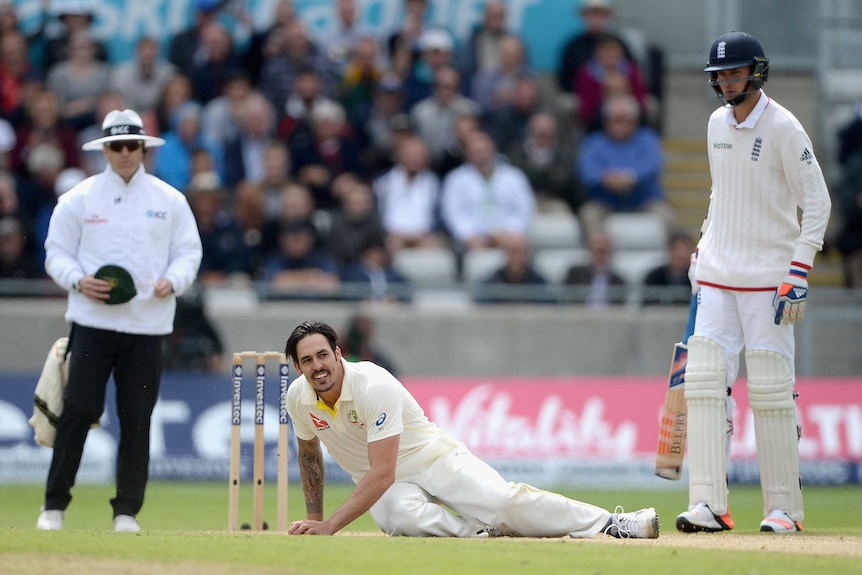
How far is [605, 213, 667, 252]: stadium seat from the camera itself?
17.1 metres

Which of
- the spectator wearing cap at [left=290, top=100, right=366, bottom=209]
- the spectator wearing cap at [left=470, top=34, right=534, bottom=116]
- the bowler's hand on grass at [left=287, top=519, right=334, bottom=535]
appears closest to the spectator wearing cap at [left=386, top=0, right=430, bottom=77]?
the spectator wearing cap at [left=470, top=34, right=534, bottom=116]

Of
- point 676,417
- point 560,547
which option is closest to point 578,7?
point 676,417

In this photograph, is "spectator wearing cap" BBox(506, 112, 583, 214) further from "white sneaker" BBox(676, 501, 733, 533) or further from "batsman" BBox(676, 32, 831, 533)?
"white sneaker" BBox(676, 501, 733, 533)

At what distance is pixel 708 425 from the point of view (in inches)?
336

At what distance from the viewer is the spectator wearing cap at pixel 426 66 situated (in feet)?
58.3

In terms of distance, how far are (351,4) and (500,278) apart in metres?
4.39

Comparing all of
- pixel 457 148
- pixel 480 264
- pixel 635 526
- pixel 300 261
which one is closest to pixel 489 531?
pixel 635 526

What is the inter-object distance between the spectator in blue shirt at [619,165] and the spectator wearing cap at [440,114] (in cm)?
151

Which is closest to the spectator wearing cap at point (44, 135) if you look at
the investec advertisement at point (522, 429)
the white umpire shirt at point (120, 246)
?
the investec advertisement at point (522, 429)

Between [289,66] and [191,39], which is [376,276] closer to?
[289,66]

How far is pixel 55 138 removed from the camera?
53.3 ft

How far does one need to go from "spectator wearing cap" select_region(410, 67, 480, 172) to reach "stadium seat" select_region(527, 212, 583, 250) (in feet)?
4.77

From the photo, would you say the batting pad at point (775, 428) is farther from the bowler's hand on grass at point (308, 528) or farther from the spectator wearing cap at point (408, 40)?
the spectator wearing cap at point (408, 40)

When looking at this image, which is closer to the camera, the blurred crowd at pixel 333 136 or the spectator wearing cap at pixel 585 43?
the blurred crowd at pixel 333 136
